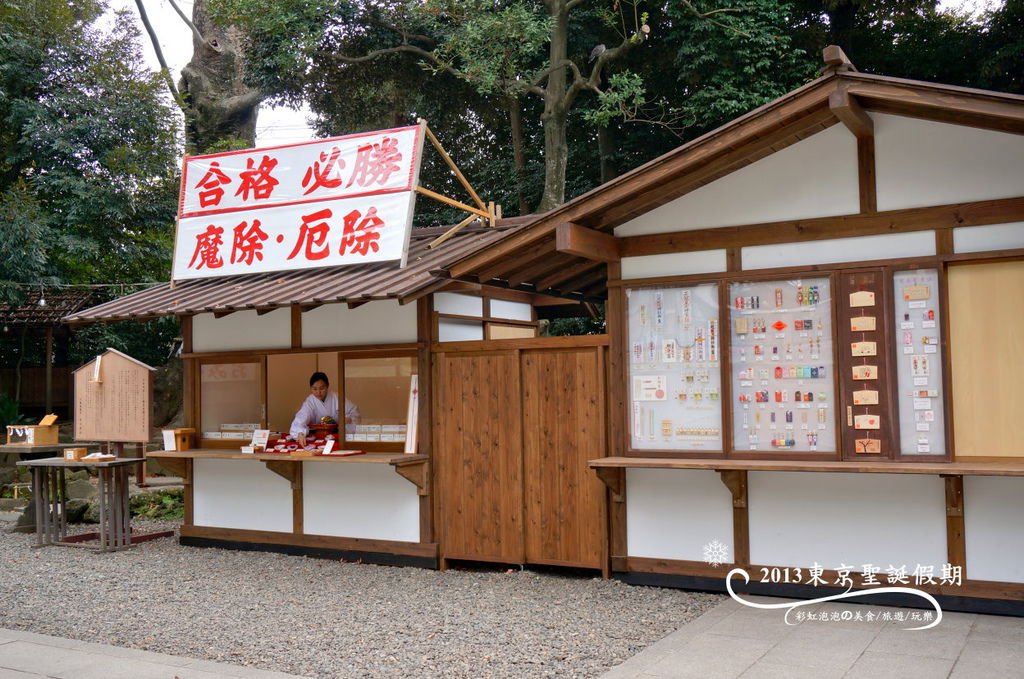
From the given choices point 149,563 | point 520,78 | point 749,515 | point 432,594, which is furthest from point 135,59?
point 749,515

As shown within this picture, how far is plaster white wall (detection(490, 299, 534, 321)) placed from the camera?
9.46m

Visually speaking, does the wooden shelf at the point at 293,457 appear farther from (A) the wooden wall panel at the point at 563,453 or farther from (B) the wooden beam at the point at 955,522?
(B) the wooden beam at the point at 955,522

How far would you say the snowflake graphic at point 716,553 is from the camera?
23.2 feet

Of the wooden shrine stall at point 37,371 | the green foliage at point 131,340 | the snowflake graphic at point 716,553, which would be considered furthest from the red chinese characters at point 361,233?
the green foliage at point 131,340

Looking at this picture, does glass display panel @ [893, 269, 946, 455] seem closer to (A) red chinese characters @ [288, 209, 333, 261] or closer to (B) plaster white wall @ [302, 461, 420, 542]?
(B) plaster white wall @ [302, 461, 420, 542]

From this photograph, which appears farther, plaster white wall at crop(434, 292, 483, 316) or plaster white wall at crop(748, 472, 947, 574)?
plaster white wall at crop(434, 292, 483, 316)

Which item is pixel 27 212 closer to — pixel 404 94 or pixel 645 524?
pixel 404 94

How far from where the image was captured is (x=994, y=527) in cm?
614

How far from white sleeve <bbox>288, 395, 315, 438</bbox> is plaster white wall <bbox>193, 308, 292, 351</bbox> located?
714 millimetres

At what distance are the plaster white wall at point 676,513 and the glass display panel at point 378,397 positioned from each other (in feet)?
8.34

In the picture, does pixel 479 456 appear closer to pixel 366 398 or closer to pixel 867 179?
pixel 366 398

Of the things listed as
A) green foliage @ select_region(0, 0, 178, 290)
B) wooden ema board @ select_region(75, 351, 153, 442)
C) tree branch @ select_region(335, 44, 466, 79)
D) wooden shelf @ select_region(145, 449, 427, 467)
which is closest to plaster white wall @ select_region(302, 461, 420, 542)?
wooden shelf @ select_region(145, 449, 427, 467)

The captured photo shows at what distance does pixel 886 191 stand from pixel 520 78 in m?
13.3

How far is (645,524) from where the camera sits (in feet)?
24.5
